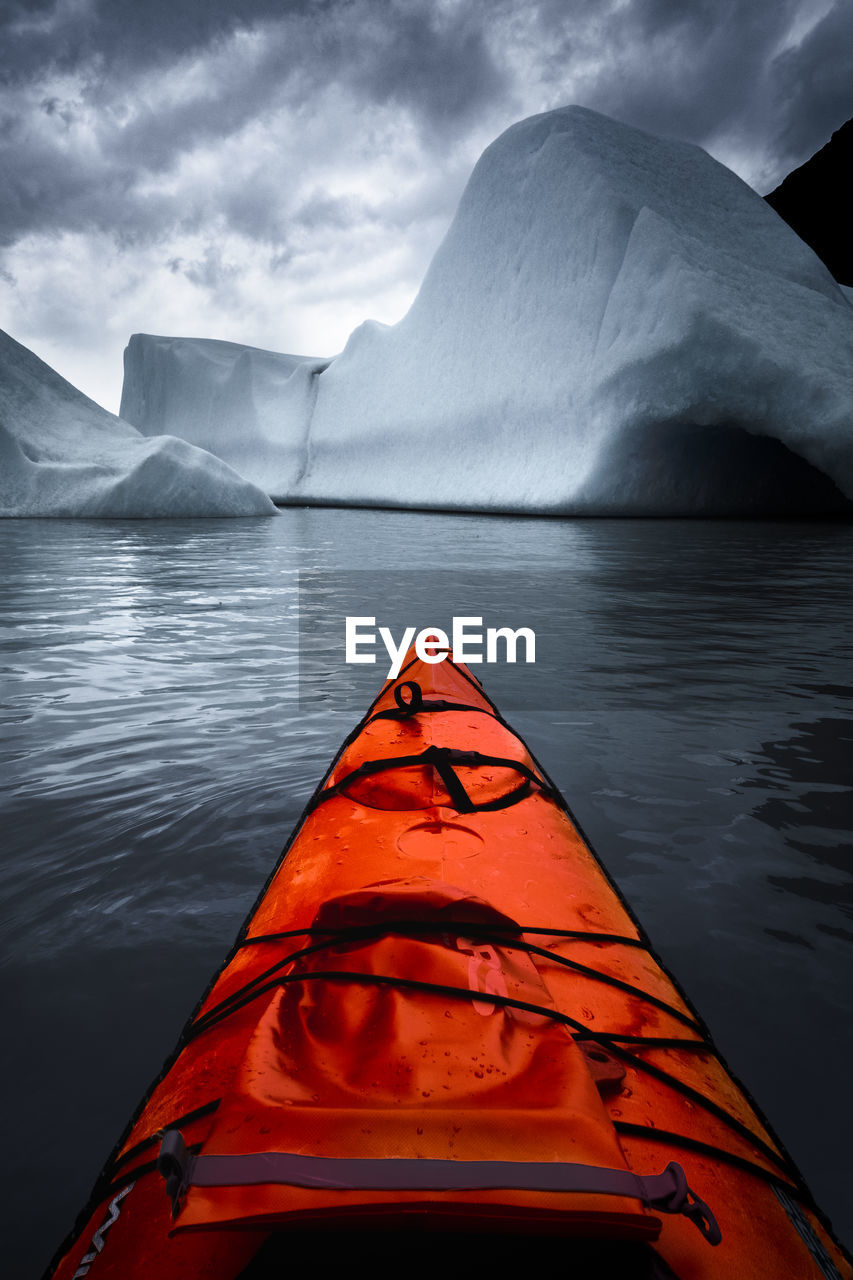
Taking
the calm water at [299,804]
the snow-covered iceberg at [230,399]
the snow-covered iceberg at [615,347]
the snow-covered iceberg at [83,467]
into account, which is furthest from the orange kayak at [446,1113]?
the snow-covered iceberg at [230,399]

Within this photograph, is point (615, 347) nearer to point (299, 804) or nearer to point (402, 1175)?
point (299, 804)

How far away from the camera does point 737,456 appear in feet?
51.6

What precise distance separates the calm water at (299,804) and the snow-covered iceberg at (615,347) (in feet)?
28.2

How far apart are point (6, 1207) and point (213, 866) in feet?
2.71

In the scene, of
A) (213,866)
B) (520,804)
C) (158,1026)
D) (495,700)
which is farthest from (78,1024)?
(495,700)

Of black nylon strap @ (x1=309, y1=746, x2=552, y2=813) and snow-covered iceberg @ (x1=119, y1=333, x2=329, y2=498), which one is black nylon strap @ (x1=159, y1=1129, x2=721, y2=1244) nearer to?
black nylon strap @ (x1=309, y1=746, x2=552, y2=813)

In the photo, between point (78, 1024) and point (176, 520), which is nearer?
point (78, 1024)

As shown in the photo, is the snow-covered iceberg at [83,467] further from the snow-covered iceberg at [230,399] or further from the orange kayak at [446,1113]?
the orange kayak at [446,1113]

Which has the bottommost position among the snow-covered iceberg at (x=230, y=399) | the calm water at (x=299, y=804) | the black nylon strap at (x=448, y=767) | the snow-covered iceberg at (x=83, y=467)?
the calm water at (x=299, y=804)

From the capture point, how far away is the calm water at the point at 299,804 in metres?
1.15

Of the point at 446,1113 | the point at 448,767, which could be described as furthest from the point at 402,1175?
the point at 448,767

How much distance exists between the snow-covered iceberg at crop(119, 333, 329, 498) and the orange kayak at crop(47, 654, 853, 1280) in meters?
25.9

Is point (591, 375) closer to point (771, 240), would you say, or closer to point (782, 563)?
point (771, 240)

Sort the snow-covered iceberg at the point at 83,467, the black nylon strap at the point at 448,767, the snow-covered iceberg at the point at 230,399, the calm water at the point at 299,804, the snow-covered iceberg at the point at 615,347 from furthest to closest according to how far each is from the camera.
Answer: the snow-covered iceberg at the point at 230,399 → the snow-covered iceberg at the point at 83,467 → the snow-covered iceberg at the point at 615,347 → the black nylon strap at the point at 448,767 → the calm water at the point at 299,804
